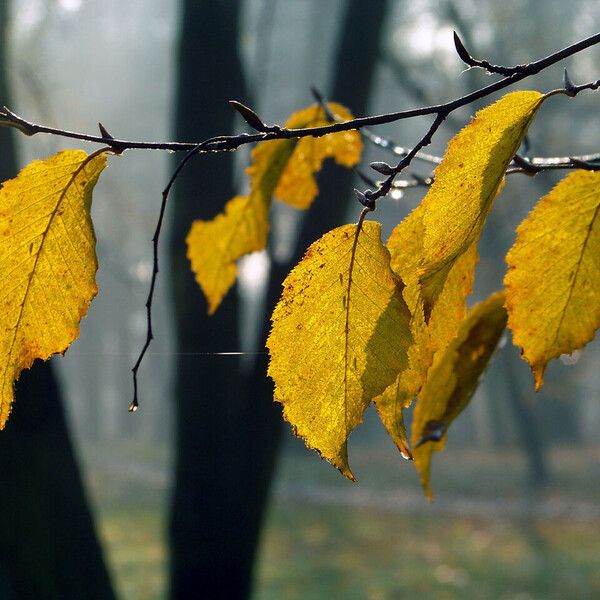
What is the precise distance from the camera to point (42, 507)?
8.29 ft

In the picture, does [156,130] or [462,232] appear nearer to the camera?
[462,232]

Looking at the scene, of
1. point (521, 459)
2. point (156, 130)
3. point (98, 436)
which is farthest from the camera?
point (98, 436)

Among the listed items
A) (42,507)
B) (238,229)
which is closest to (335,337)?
(238,229)

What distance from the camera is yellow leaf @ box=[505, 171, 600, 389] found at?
1.58 feet

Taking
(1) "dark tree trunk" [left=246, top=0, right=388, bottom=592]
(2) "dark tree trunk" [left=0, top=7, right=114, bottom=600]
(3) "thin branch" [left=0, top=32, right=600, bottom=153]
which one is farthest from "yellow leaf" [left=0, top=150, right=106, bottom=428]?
(1) "dark tree trunk" [left=246, top=0, right=388, bottom=592]

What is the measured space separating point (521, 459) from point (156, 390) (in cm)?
1639

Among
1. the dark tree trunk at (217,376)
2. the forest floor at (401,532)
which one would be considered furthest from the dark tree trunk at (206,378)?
the forest floor at (401,532)

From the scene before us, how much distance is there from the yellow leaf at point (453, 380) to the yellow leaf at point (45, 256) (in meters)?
0.30

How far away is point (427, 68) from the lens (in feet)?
49.3

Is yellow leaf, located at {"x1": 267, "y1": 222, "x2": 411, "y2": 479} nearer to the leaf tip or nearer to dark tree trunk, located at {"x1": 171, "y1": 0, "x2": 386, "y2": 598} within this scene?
the leaf tip

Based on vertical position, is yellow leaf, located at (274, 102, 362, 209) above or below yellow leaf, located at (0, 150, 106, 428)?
above

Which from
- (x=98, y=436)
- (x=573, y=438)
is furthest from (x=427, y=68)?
(x=98, y=436)

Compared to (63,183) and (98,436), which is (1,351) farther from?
(98,436)

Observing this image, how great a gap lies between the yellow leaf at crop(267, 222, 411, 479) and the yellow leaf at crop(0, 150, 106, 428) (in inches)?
4.9
